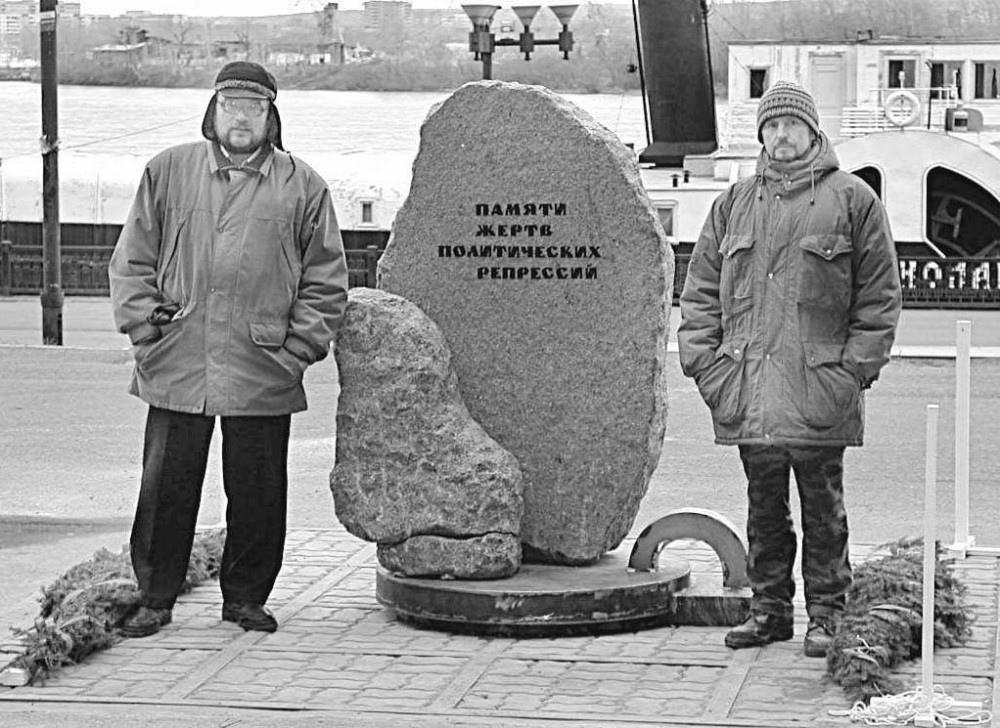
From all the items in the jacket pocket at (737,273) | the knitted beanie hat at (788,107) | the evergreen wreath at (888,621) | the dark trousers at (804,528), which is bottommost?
the evergreen wreath at (888,621)

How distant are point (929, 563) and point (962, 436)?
2.50m

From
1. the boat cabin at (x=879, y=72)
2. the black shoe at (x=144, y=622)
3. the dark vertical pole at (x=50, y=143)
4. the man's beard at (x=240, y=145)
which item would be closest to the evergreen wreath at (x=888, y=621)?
the black shoe at (x=144, y=622)

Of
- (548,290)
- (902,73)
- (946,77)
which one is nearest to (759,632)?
(548,290)

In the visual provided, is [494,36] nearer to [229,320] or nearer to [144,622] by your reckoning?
[229,320]

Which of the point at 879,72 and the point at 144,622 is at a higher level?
the point at 879,72

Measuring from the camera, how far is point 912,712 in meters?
6.50

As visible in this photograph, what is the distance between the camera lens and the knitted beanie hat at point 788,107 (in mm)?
7316

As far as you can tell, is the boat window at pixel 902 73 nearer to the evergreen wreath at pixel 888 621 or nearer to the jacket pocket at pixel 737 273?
the evergreen wreath at pixel 888 621

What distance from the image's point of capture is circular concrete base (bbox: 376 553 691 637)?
766 cm

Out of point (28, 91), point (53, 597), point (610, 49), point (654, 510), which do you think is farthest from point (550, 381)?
point (28, 91)

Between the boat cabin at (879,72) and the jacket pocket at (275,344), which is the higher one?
the boat cabin at (879,72)

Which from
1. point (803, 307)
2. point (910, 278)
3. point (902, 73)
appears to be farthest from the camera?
point (902, 73)

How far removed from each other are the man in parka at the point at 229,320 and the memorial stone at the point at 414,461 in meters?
0.22

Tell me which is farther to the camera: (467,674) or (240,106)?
(240,106)
